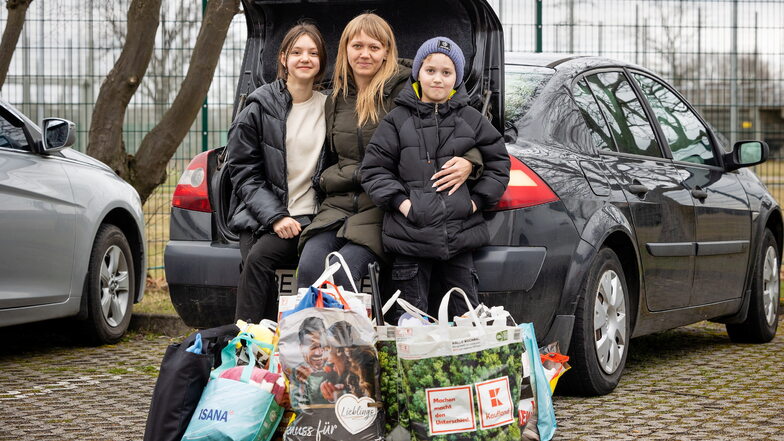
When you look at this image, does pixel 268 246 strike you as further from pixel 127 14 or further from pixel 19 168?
pixel 127 14

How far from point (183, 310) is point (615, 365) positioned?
199 cm

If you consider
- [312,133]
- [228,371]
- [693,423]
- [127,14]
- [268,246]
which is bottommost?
[693,423]

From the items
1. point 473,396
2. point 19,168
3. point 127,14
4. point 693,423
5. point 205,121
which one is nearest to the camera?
point 473,396

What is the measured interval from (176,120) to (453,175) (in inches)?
202

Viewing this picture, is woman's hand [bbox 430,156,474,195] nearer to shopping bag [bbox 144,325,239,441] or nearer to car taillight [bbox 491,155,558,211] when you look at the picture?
car taillight [bbox 491,155,558,211]

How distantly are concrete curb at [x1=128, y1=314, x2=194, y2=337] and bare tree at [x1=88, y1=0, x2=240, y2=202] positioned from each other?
5.66ft

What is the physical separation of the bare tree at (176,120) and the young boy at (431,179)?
4568 mm

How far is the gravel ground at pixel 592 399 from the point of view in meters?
4.66

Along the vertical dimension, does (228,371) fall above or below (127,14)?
below

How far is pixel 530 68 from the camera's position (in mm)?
5625

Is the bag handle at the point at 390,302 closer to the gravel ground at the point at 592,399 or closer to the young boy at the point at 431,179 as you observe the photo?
the young boy at the point at 431,179

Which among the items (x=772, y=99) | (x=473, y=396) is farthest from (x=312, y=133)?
(x=772, y=99)

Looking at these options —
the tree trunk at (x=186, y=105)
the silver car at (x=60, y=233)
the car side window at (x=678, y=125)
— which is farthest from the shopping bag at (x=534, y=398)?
the tree trunk at (x=186, y=105)

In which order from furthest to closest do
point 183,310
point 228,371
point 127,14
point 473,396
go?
point 127,14
point 183,310
point 228,371
point 473,396
